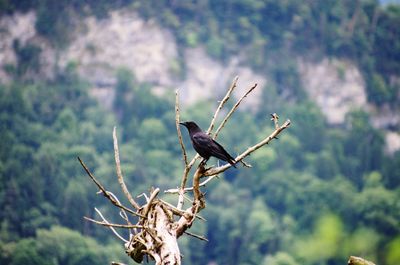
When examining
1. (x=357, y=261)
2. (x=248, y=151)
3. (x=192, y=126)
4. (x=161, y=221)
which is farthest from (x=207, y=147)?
(x=357, y=261)

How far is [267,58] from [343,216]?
52764 mm

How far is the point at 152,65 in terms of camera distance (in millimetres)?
135875

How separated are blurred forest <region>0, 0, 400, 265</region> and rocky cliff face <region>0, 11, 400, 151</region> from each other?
60.2 inches

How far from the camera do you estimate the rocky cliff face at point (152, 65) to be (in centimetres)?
13488

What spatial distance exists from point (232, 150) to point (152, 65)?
3156 centimetres

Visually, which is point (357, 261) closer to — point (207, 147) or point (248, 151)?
point (248, 151)

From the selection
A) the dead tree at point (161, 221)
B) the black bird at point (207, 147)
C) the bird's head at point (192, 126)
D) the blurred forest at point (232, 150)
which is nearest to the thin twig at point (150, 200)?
the dead tree at point (161, 221)

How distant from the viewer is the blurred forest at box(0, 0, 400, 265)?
84.5 metres

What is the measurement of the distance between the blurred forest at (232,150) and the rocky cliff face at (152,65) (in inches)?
60.2

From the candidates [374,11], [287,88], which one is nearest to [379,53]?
[374,11]

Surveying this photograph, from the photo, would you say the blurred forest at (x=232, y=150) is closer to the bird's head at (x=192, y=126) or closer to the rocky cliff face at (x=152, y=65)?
the rocky cliff face at (x=152, y=65)

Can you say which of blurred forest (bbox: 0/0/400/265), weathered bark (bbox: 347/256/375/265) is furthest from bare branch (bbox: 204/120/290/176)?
blurred forest (bbox: 0/0/400/265)

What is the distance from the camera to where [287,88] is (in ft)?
461

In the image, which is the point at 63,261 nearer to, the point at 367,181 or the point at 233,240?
the point at 233,240
